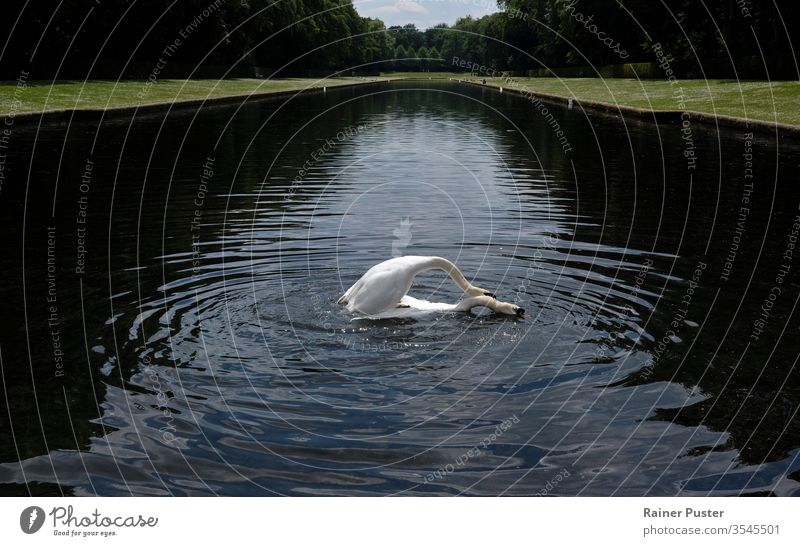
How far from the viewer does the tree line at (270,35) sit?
2126 inches

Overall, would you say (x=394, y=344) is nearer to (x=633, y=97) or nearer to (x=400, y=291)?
(x=400, y=291)

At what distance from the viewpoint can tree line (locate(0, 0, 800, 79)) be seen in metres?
54.0

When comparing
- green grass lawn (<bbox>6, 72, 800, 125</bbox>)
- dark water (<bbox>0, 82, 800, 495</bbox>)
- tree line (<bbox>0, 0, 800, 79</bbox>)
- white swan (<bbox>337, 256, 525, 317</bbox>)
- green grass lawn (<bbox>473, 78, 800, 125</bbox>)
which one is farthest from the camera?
tree line (<bbox>0, 0, 800, 79</bbox>)

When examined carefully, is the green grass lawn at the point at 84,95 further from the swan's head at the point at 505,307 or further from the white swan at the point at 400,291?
the swan's head at the point at 505,307

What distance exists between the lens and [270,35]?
264 feet

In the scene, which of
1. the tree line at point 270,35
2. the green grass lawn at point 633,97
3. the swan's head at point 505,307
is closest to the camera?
the swan's head at point 505,307

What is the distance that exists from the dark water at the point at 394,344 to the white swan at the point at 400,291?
7.1 inches

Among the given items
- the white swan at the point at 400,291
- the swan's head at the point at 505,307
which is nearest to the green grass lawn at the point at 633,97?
the swan's head at the point at 505,307

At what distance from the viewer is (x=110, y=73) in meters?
67.0

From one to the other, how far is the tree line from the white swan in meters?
16.5

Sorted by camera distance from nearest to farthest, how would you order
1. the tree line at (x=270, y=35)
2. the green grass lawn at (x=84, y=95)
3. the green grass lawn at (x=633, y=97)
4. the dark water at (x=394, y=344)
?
the dark water at (x=394, y=344) → the green grass lawn at (x=633, y=97) → the green grass lawn at (x=84, y=95) → the tree line at (x=270, y=35)

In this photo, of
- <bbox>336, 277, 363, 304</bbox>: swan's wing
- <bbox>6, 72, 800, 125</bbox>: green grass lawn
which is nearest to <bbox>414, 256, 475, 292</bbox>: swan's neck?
<bbox>336, 277, 363, 304</bbox>: swan's wing

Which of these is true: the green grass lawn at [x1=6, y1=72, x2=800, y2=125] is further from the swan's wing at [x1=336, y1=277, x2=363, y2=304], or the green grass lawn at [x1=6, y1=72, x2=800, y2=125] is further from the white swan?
the swan's wing at [x1=336, y1=277, x2=363, y2=304]

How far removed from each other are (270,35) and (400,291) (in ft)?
247
